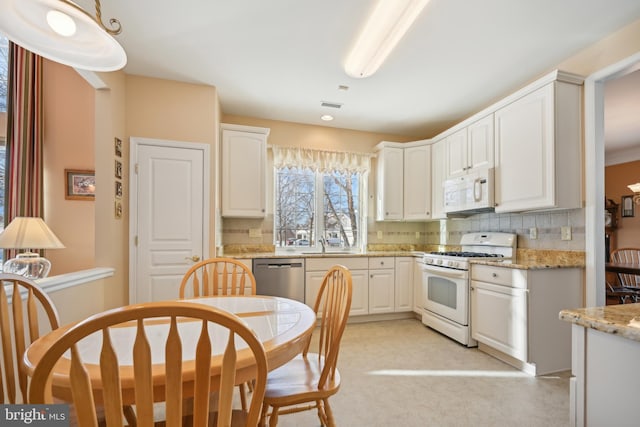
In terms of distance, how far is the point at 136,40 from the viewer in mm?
2375

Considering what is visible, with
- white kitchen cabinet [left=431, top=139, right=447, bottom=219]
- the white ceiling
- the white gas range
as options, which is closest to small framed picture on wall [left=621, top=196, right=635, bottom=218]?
the white ceiling

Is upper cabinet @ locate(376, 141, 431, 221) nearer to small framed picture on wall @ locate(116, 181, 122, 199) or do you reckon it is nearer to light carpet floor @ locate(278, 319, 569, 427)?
light carpet floor @ locate(278, 319, 569, 427)

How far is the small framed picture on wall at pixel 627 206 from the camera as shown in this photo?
5242mm

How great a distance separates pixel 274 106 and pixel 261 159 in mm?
661

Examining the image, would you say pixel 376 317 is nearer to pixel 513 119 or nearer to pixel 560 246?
pixel 560 246

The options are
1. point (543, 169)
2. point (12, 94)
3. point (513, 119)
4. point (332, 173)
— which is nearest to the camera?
point (543, 169)

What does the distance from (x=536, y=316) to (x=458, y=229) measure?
1.71 meters

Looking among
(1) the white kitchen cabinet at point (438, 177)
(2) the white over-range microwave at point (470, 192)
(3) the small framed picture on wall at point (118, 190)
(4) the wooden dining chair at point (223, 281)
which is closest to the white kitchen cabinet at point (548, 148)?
(2) the white over-range microwave at point (470, 192)

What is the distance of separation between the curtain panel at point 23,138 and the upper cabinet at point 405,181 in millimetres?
3904

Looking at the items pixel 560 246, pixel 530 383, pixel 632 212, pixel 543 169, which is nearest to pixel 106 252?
pixel 530 383

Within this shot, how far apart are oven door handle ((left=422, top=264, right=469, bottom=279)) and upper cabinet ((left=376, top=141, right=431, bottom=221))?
857 mm

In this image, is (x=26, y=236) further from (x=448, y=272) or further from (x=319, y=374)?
(x=448, y=272)

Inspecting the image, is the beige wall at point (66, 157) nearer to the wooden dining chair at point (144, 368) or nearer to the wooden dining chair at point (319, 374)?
the wooden dining chair at point (319, 374)

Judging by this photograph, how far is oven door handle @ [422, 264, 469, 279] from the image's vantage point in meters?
2.97
